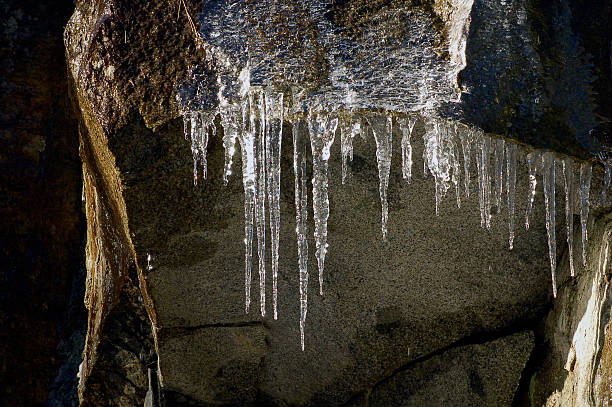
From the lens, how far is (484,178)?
2.10m

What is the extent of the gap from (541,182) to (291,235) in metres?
0.98

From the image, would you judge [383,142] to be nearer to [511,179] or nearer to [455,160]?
[455,160]

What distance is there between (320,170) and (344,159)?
0.09 meters

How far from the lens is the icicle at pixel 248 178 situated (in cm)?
204

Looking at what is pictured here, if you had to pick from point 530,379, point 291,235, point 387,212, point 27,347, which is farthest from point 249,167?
point 27,347

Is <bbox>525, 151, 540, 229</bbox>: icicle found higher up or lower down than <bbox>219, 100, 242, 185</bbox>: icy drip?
lower down

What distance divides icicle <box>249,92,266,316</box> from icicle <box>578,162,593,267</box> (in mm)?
1049

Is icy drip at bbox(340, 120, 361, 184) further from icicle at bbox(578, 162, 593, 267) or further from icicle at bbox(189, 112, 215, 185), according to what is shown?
icicle at bbox(578, 162, 593, 267)

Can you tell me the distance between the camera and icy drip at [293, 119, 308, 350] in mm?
2061

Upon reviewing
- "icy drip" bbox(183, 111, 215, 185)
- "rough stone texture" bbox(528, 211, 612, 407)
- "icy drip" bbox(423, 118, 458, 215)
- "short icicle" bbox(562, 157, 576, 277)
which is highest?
"icy drip" bbox(183, 111, 215, 185)

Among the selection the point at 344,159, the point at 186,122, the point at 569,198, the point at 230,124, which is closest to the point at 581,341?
the point at 569,198

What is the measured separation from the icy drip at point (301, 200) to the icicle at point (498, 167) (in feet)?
2.06

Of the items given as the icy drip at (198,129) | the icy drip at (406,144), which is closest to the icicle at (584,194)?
the icy drip at (406,144)

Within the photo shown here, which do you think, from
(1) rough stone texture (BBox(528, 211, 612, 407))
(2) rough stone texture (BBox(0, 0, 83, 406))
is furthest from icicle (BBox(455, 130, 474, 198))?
(2) rough stone texture (BBox(0, 0, 83, 406))
